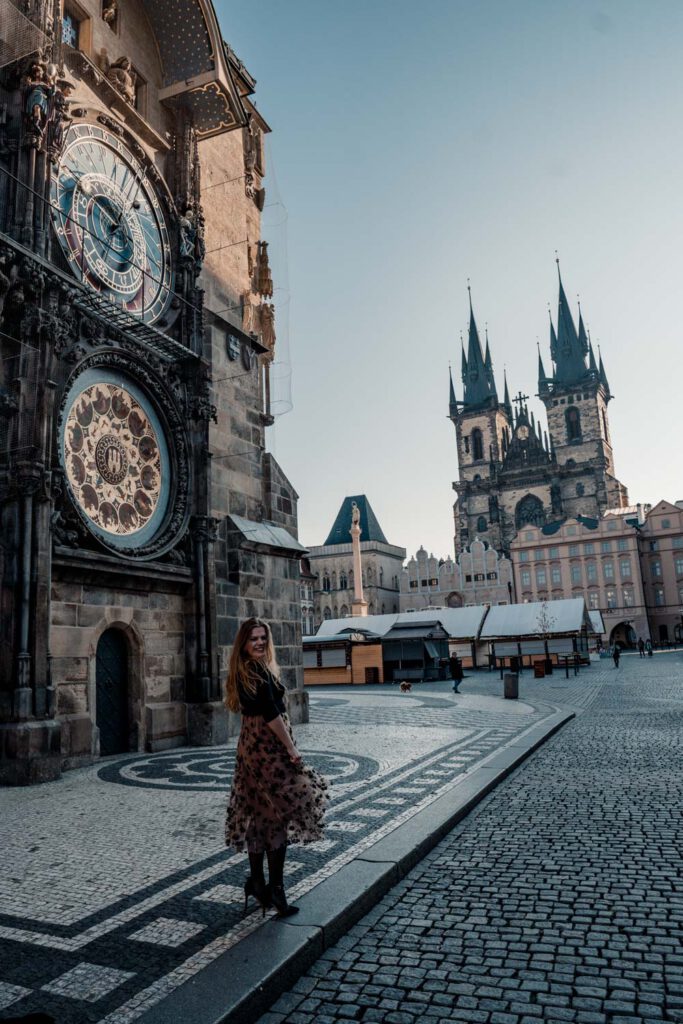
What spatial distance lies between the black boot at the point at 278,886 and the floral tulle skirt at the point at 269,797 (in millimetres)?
62

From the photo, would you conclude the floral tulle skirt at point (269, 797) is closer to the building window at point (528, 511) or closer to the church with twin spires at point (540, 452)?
the church with twin spires at point (540, 452)

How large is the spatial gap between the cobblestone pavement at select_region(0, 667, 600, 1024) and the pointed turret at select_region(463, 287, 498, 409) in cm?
9968

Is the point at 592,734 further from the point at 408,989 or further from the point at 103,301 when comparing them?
the point at 103,301

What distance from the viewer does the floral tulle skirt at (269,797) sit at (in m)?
3.84

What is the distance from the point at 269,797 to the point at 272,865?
0.39 meters

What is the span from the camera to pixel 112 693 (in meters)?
10.3

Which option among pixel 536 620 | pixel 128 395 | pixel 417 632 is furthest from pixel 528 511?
pixel 128 395

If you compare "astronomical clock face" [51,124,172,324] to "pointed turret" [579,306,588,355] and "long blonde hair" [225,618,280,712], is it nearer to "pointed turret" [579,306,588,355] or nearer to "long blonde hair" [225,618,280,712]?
"long blonde hair" [225,618,280,712]

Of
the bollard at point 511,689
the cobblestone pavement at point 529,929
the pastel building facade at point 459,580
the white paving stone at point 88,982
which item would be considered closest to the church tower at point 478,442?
the pastel building facade at point 459,580

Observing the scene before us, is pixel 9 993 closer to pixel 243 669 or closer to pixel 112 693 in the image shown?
pixel 243 669

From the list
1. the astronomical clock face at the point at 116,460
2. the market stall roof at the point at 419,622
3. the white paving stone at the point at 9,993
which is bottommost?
the white paving stone at the point at 9,993

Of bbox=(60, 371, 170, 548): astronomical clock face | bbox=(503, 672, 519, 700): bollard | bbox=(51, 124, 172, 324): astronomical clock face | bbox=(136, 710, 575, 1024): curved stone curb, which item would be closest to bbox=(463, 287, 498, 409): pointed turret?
bbox=(503, 672, 519, 700): bollard

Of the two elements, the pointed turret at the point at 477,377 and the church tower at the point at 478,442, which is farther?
the pointed turret at the point at 477,377

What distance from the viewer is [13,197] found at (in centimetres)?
938
